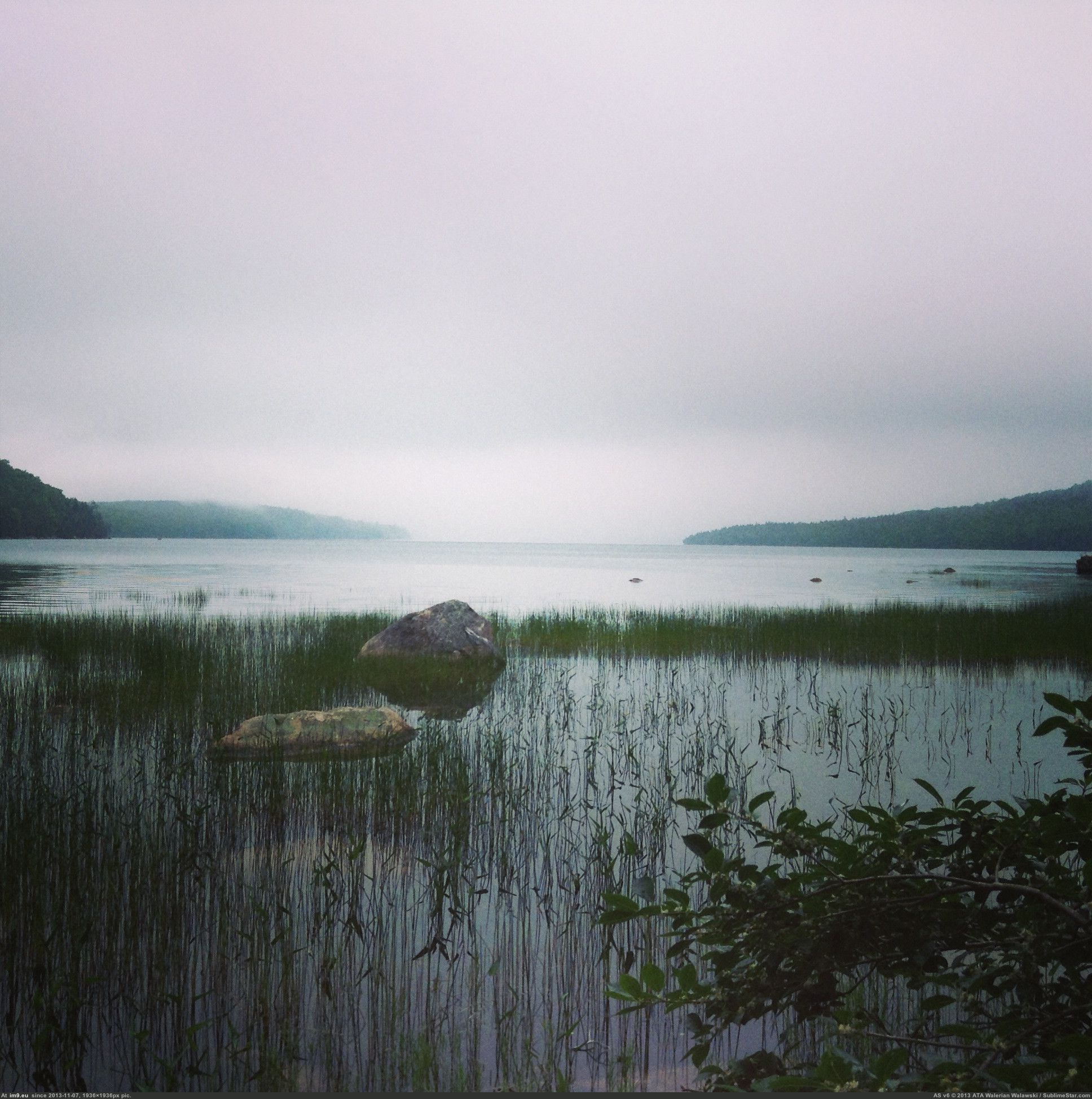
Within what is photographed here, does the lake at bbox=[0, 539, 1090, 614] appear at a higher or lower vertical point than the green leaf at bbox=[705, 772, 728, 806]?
lower

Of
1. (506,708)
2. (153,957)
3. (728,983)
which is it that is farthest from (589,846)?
(506,708)

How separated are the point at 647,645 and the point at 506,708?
19.6 ft

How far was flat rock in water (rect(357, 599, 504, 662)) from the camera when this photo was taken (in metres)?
13.4

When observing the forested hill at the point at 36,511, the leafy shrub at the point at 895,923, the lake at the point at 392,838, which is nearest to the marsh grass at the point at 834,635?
the lake at the point at 392,838

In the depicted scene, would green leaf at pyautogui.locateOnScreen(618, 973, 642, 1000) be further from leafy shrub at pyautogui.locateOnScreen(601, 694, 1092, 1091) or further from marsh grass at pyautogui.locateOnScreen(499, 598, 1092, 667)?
marsh grass at pyautogui.locateOnScreen(499, 598, 1092, 667)

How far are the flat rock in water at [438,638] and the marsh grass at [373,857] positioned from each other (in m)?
1.76

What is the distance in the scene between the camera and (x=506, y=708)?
9852 millimetres

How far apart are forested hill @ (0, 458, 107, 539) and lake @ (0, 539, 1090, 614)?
1807mm

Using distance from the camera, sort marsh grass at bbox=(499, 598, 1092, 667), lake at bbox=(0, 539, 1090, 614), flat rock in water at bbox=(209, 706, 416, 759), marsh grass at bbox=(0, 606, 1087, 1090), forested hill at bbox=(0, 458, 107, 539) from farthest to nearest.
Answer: forested hill at bbox=(0, 458, 107, 539), lake at bbox=(0, 539, 1090, 614), marsh grass at bbox=(499, 598, 1092, 667), flat rock in water at bbox=(209, 706, 416, 759), marsh grass at bbox=(0, 606, 1087, 1090)

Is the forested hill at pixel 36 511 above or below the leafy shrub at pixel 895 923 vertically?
above

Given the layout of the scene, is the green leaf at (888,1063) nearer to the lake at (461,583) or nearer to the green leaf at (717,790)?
the green leaf at (717,790)

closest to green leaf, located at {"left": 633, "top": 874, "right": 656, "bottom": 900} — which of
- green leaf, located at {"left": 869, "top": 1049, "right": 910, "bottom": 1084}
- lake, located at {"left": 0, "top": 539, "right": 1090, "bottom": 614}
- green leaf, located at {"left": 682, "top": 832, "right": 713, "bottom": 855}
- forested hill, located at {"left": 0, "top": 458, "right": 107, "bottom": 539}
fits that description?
green leaf, located at {"left": 682, "top": 832, "right": 713, "bottom": 855}

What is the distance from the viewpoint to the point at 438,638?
44.6 ft

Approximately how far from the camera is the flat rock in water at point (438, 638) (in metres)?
13.4
